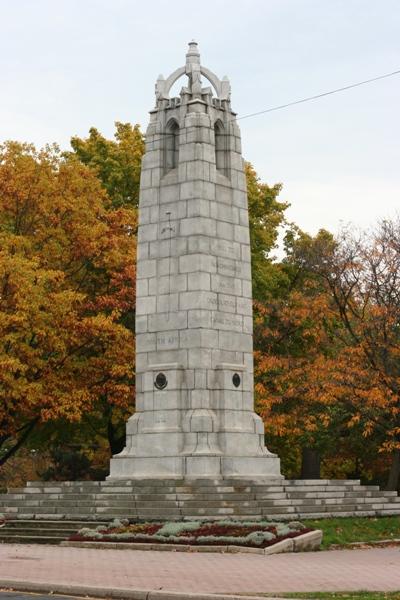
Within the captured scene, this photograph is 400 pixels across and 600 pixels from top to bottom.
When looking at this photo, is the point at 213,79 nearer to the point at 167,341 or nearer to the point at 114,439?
the point at 167,341

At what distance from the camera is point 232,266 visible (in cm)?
2841

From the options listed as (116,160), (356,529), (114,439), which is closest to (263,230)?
(116,160)

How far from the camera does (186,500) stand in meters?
24.0

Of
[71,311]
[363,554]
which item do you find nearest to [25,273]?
[71,311]

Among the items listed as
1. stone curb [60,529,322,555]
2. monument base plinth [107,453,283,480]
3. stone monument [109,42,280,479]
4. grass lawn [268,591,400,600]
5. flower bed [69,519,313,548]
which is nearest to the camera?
grass lawn [268,591,400,600]

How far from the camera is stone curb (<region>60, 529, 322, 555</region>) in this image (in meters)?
19.5

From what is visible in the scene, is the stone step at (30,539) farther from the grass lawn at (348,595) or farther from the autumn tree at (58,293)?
the grass lawn at (348,595)

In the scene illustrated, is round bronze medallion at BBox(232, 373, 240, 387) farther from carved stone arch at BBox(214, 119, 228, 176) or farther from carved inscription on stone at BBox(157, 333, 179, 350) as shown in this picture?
carved stone arch at BBox(214, 119, 228, 176)

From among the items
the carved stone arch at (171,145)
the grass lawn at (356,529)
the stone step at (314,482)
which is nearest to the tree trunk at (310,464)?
the stone step at (314,482)

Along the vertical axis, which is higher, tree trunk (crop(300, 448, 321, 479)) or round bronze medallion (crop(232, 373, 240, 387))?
round bronze medallion (crop(232, 373, 240, 387))

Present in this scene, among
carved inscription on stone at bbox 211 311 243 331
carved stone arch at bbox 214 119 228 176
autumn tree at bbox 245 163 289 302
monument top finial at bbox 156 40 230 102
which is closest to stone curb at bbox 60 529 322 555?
carved inscription on stone at bbox 211 311 243 331

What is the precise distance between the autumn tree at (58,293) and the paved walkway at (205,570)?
1190 centimetres

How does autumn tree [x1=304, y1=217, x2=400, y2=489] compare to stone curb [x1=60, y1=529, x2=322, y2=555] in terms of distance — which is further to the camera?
autumn tree [x1=304, y1=217, x2=400, y2=489]

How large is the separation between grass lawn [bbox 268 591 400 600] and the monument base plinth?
1235 centimetres
